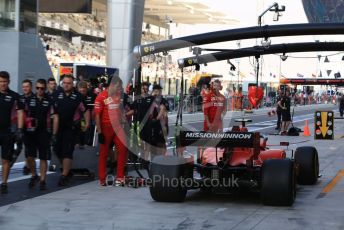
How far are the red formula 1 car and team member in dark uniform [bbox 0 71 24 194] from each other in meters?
2.14

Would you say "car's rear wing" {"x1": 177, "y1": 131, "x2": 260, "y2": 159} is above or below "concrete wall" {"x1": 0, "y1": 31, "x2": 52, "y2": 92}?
below

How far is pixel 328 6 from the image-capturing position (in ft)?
409

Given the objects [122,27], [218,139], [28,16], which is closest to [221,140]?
[218,139]

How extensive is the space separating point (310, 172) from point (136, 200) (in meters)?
3.21

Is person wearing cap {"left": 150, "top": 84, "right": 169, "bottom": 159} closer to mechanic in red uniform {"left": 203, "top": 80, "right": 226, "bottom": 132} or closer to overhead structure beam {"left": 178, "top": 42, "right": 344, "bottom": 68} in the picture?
mechanic in red uniform {"left": 203, "top": 80, "right": 226, "bottom": 132}

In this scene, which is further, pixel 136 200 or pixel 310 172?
pixel 310 172

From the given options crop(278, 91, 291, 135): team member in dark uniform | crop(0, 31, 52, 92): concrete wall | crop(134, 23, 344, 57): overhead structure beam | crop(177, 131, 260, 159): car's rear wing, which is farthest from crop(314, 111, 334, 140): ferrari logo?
crop(177, 131, 260, 159): car's rear wing

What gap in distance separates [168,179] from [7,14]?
10740 mm

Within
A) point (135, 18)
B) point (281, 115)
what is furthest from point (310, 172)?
point (135, 18)

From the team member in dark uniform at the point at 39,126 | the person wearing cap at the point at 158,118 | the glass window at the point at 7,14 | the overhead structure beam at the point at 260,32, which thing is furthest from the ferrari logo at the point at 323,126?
the team member in dark uniform at the point at 39,126

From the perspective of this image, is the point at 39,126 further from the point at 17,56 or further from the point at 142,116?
the point at 17,56

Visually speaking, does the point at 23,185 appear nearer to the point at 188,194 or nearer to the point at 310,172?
the point at 188,194

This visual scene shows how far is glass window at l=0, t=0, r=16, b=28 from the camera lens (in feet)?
58.6

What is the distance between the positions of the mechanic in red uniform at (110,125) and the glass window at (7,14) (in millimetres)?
8164
